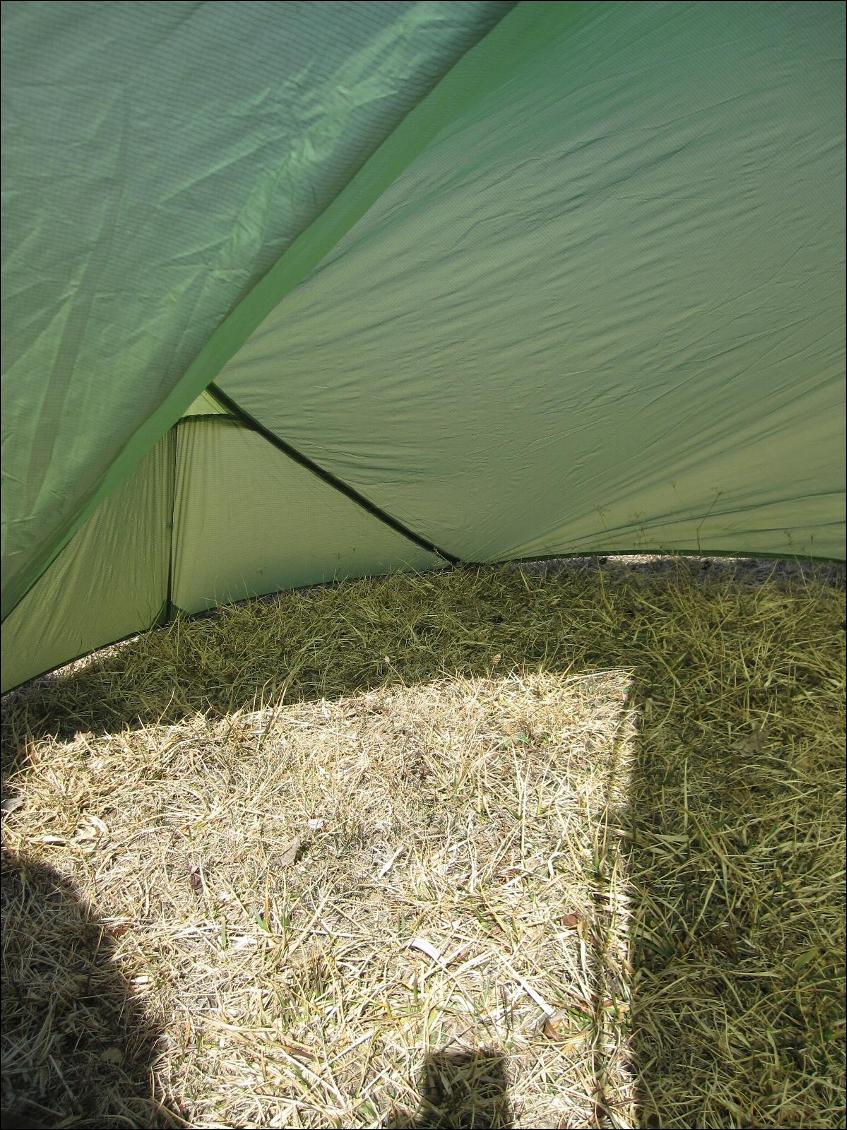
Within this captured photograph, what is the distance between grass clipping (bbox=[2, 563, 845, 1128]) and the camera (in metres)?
1.69

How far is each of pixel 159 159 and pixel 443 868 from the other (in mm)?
1629

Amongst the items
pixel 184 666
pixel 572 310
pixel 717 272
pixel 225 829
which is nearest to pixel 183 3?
pixel 572 310

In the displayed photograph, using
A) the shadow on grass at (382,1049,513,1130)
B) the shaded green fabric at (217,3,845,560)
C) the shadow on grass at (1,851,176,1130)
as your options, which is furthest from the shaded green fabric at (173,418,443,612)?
the shadow on grass at (382,1049,513,1130)

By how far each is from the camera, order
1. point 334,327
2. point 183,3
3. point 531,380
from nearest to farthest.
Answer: point 183,3 → point 334,327 → point 531,380

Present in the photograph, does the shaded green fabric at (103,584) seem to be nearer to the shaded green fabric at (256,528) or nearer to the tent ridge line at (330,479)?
the shaded green fabric at (256,528)

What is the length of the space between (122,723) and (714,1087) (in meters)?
1.82

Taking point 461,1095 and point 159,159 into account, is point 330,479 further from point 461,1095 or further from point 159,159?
point 461,1095

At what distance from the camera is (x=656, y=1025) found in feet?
5.65

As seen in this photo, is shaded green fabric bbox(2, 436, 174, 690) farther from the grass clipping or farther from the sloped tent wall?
the grass clipping

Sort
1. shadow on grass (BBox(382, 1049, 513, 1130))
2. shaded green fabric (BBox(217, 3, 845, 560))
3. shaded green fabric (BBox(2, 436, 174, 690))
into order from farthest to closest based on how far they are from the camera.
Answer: shaded green fabric (BBox(2, 436, 174, 690)) < shaded green fabric (BBox(217, 3, 845, 560)) < shadow on grass (BBox(382, 1049, 513, 1130))

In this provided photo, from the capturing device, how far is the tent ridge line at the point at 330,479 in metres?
2.63

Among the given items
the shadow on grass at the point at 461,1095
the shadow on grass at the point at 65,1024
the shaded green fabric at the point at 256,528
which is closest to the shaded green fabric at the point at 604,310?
the shaded green fabric at the point at 256,528

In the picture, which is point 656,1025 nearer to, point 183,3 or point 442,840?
point 442,840

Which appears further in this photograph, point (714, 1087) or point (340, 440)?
point (340, 440)
